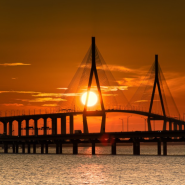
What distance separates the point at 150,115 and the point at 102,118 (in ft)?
157

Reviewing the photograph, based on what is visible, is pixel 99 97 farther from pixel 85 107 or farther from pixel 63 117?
pixel 63 117

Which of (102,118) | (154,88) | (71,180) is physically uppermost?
(154,88)

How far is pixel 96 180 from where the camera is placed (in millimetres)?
61938

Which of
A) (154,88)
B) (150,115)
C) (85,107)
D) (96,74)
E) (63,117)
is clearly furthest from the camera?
(63,117)

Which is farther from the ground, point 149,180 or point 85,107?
point 85,107

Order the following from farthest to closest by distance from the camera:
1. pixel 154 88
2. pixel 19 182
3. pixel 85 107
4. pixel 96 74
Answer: pixel 154 88 < pixel 85 107 < pixel 96 74 < pixel 19 182

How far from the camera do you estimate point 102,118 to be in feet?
446

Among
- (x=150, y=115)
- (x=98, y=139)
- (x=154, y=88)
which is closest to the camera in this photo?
(x=98, y=139)

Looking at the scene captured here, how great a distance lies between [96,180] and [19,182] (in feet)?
30.6

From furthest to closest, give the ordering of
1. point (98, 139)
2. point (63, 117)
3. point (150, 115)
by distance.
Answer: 1. point (63, 117)
2. point (150, 115)
3. point (98, 139)

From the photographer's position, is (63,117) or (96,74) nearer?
(96,74)

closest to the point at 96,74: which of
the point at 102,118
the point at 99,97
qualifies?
the point at 99,97

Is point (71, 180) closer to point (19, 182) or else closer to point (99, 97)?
point (19, 182)

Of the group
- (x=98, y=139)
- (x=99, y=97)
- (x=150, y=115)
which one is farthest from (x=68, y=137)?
(x=150, y=115)
